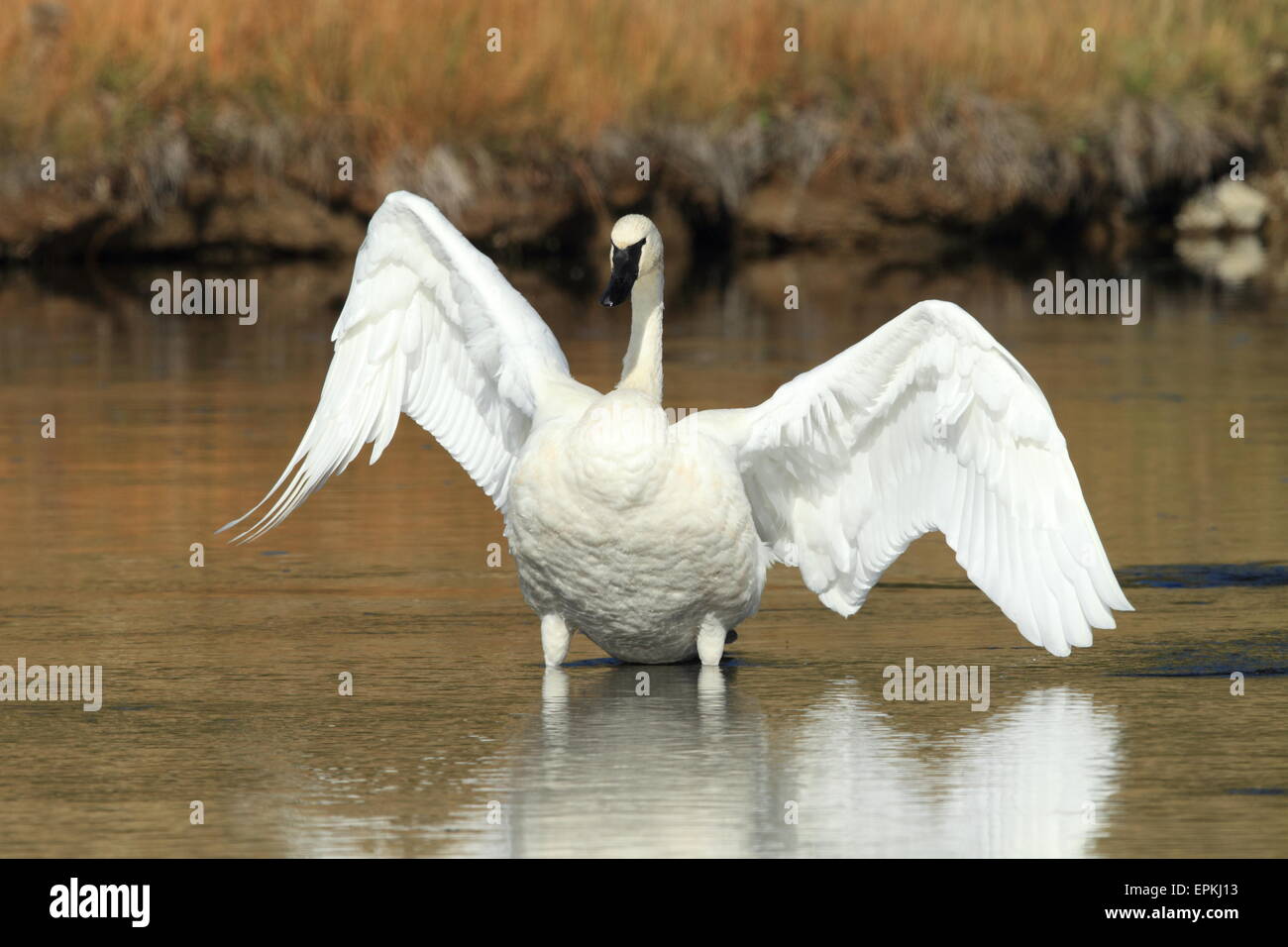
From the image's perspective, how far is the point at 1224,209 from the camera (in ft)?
101

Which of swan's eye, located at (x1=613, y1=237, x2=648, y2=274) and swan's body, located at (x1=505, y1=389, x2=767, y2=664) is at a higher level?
swan's eye, located at (x1=613, y1=237, x2=648, y2=274)

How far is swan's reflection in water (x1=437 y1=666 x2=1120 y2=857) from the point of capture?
6.48 meters

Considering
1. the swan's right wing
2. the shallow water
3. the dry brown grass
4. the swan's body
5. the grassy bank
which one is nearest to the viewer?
the shallow water

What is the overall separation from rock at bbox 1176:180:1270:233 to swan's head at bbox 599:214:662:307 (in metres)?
22.7

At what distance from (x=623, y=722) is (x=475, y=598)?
2.08m

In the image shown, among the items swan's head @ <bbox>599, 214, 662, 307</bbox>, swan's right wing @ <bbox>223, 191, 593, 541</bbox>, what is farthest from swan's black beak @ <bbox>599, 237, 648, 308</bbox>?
swan's right wing @ <bbox>223, 191, 593, 541</bbox>

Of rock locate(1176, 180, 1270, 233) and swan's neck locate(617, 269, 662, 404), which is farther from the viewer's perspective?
rock locate(1176, 180, 1270, 233)

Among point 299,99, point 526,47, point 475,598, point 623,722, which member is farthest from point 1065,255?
point 623,722

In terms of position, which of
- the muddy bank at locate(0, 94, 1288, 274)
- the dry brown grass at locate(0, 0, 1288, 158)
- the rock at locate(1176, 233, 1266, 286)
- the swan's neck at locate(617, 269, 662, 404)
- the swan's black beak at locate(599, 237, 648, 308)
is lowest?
the swan's neck at locate(617, 269, 662, 404)

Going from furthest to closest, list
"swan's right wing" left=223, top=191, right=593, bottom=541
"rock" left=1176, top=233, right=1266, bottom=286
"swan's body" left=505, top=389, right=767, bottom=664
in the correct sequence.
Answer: "rock" left=1176, top=233, right=1266, bottom=286 → "swan's right wing" left=223, top=191, right=593, bottom=541 → "swan's body" left=505, top=389, right=767, bottom=664

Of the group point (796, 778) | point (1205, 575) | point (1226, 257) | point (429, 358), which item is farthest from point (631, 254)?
point (1226, 257)

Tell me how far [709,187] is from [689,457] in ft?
64.3

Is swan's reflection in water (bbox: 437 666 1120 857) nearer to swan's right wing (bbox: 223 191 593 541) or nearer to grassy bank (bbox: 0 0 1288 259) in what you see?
swan's right wing (bbox: 223 191 593 541)

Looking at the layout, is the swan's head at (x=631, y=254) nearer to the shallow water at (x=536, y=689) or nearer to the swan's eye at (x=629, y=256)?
the swan's eye at (x=629, y=256)
